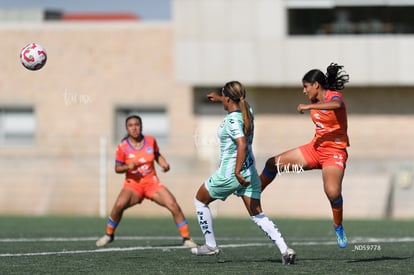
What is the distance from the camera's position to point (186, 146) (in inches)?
1252

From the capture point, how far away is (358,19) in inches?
1481

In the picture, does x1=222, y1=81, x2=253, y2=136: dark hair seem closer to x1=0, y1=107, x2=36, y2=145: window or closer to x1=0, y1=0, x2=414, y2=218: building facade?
x1=0, y1=0, x2=414, y2=218: building facade

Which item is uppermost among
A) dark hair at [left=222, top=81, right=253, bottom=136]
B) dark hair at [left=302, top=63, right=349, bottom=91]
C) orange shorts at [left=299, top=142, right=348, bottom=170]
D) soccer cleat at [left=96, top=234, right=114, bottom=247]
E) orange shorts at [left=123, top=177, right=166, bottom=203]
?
dark hair at [left=302, top=63, right=349, bottom=91]

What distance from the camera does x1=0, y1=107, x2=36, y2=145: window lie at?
129 feet

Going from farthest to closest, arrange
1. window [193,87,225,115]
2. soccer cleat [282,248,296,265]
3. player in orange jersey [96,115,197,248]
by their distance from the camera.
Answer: window [193,87,225,115]
player in orange jersey [96,115,197,248]
soccer cleat [282,248,296,265]

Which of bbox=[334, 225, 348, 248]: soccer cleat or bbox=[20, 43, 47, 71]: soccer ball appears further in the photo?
bbox=[20, 43, 47, 71]: soccer ball

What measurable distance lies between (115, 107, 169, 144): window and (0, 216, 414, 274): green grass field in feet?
60.2

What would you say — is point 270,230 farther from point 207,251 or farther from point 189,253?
point 189,253

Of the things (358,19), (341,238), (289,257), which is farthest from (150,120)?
(289,257)

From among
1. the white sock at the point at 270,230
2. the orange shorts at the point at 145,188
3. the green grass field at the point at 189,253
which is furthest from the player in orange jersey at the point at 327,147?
the orange shorts at the point at 145,188

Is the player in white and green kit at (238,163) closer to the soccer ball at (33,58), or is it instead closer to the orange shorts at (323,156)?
the orange shorts at (323,156)

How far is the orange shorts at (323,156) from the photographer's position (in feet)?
41.1

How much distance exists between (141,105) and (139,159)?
2317 cm

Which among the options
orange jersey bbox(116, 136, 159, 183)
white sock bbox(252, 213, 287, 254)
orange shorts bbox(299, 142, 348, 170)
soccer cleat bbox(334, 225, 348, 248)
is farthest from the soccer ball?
soccer cleat bbox(334, 225, 348, 248)
